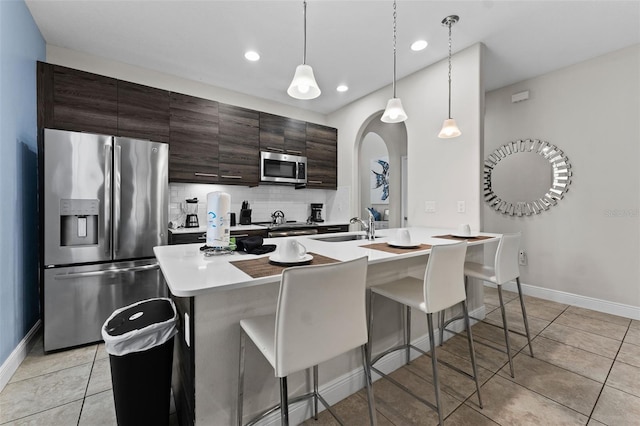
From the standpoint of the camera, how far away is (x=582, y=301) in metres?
3.03

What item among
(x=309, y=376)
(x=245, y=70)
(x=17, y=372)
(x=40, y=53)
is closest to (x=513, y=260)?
(x=309, y=376)

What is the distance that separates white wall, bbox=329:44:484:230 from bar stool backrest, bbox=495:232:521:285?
687 mm

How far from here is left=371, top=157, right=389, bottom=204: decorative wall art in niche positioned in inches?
219

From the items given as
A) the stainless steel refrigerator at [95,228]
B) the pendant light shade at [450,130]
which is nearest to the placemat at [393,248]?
the pendant light shade at [450,130]

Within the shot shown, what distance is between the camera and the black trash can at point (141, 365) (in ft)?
3.84

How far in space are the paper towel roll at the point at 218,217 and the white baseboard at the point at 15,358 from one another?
169cm

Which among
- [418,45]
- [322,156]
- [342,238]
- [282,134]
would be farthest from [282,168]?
[418,45]

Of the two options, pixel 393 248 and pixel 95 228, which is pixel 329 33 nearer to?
pixel 393 248

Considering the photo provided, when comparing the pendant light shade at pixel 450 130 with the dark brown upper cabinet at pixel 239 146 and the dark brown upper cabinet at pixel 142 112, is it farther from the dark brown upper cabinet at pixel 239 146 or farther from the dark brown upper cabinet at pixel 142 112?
the dark brown upper cabinet at pixel 142 112

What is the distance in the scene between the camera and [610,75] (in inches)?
111

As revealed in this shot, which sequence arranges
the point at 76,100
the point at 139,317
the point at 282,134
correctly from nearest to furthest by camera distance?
the point at 139,317 → the point at 76,100 → the point at 282,134

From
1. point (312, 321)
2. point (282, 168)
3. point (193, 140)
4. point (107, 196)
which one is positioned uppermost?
point (193, 140)

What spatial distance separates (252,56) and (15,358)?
3.24 meters

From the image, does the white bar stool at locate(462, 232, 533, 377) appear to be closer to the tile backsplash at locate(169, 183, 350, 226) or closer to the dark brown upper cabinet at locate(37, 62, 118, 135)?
the tile backsplash at locate(169, 183, 350, 226)
